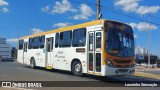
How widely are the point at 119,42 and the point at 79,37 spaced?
2914 millimetres

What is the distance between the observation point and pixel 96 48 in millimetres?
17797

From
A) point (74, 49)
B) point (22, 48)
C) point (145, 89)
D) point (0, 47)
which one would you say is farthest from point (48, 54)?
point (0, 47)

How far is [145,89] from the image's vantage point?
14695 millimetres

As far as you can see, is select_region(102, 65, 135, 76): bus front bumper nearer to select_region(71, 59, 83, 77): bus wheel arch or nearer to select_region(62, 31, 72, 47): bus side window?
select_region(71, 59, 83, 77): bus wheel arch

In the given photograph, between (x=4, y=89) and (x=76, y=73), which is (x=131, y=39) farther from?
(x=4, y=89)

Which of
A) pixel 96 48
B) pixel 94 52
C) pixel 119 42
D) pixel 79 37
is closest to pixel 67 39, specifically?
pixel 79 37

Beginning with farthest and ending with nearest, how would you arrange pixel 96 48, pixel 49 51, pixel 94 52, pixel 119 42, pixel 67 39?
pixel 49 51 < pixel 67 39 < pixel 94 52 < pixel 96 48 < pixel 119 42

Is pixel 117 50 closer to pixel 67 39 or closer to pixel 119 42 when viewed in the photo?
pixel 119 42

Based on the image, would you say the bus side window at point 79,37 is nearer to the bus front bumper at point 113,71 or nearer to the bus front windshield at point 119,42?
the bus front windshield at point 119,42

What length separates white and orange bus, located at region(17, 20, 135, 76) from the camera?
1720 cm

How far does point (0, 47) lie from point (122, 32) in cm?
5142

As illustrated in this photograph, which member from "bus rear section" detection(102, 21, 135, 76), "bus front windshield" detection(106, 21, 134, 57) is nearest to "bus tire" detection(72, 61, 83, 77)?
"bus rear section" detection(102, 21, 135, 76)

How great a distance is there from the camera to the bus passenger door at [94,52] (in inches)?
689

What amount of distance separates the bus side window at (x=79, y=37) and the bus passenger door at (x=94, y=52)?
63cm
